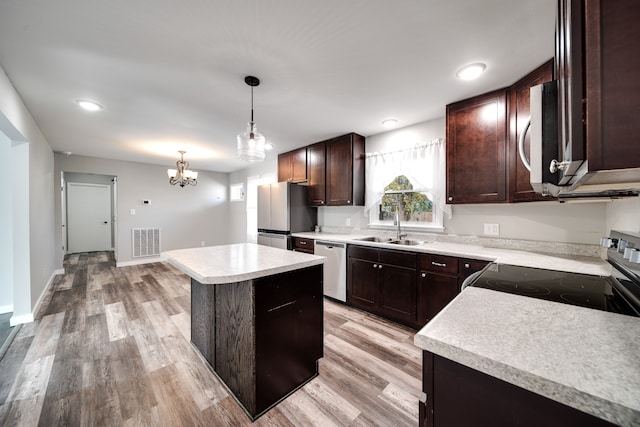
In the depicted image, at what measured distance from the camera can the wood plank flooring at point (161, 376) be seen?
4.89 ft

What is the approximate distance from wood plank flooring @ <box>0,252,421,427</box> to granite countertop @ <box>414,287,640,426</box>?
1.14 metres

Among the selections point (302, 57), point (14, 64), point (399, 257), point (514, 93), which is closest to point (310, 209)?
point (399, 257)

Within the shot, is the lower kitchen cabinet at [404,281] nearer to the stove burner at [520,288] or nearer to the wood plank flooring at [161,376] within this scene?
the wood plank flooring at [161,376]

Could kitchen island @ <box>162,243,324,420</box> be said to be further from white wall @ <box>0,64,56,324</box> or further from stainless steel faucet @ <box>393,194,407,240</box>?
white wall @ <box>0,64,56,324</box>

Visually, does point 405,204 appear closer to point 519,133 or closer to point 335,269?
point 335,269

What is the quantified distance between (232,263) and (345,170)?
7.53 ft

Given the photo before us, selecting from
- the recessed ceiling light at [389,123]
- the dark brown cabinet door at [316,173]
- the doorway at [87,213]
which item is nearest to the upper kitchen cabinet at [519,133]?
the recessed ceiling light at [389,123]

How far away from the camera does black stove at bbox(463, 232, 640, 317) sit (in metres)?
0.91

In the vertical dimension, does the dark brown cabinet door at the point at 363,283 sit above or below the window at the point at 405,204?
below

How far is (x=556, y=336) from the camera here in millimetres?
656

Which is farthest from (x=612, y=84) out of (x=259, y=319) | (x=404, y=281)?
(x=404, y=281)

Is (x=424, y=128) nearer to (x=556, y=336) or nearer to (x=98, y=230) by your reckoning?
(x=556, y=336)

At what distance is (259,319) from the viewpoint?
4.83ft

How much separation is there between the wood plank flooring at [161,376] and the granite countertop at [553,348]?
44.8 inches
